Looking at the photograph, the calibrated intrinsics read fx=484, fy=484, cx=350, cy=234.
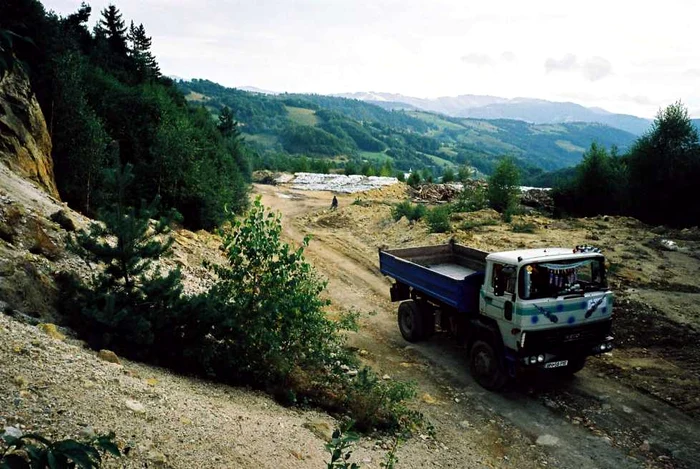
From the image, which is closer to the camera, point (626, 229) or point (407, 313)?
point (407, 313)

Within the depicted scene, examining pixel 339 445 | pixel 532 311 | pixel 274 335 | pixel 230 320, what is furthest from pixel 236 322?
pixel 532 311

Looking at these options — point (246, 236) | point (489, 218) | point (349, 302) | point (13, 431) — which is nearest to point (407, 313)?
point (349, 302)

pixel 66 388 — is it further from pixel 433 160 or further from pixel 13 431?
pixel 433 160

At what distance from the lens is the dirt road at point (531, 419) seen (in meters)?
7.38

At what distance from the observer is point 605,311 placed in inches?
360

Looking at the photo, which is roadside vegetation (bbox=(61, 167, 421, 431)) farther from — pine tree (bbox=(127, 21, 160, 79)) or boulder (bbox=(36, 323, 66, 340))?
pine tree (bbox=(127, 21, 160, 79))

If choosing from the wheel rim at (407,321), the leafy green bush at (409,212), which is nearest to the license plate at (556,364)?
the wheel rim at (407,321)

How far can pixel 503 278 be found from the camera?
29.9 ft

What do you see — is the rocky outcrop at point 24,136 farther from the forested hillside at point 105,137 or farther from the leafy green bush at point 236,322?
the leafy green bush at point 236,322

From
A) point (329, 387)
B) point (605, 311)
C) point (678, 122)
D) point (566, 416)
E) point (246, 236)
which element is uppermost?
point (678, 122)

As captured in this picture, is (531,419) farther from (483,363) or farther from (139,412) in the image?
(139,412)

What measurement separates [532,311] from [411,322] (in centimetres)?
376

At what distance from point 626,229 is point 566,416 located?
1825 centimetres

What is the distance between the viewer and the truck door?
28.9ft
